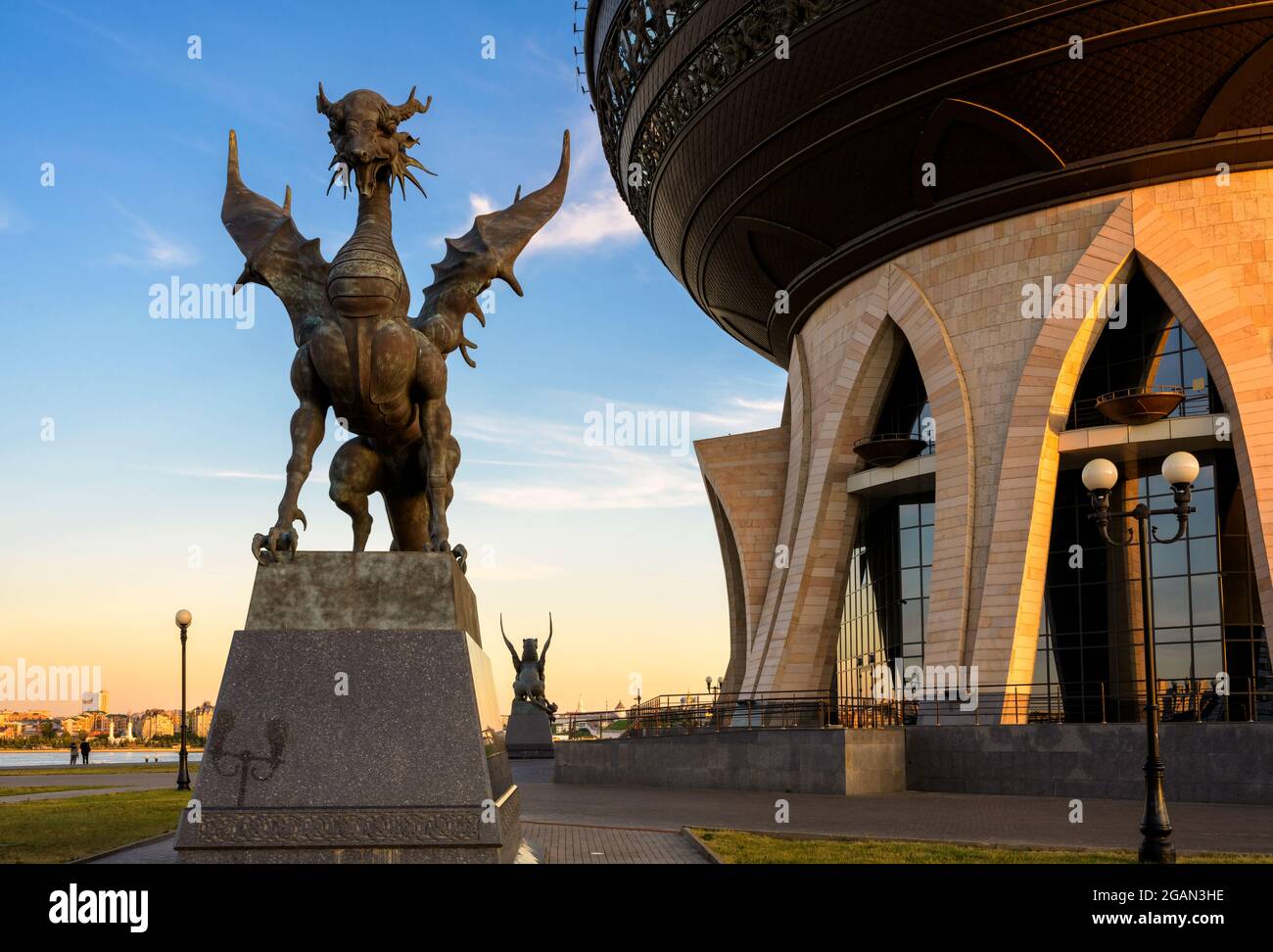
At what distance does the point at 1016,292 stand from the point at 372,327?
21.8m

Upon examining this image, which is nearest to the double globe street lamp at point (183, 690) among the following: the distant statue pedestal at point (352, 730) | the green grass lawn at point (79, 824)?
the green grass lawn at point (79, 824)

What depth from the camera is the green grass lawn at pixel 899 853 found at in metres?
11.6

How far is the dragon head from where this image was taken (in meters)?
9.76

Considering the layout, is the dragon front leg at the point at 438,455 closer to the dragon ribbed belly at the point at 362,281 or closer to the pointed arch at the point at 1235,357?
the dragon ribbed belly at the point at 362,281

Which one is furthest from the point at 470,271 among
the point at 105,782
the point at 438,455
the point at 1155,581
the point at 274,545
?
the point at 105,782

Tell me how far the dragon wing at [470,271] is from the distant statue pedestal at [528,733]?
99.6 feet

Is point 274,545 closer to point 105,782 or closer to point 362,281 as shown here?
point 362,281

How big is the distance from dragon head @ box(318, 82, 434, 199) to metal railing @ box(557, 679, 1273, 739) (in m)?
16.0

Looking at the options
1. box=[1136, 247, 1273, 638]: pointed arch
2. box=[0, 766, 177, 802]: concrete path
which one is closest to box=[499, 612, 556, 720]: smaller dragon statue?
box=[0, 766, 177, 802]: concrete path

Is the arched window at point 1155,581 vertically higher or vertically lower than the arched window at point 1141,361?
lower

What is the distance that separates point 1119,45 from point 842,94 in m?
Result: 5.97

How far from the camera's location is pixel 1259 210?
26047 millimetres

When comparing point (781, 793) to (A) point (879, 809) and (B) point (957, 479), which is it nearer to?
(A) point (879, 809)
